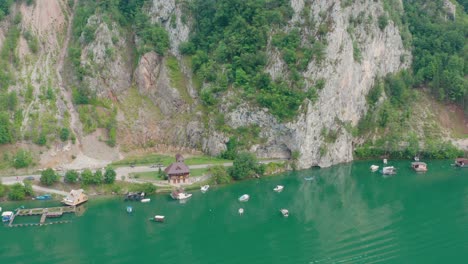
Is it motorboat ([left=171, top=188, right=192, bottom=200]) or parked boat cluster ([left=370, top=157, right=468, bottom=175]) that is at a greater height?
parked boat cluster ([left=370, top=157, right=468, bottom=175])

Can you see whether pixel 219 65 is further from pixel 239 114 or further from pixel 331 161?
pixel 331 161

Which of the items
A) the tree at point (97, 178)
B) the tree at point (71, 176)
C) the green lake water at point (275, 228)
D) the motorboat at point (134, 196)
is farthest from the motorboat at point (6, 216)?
the motorboat at point (134, 196)

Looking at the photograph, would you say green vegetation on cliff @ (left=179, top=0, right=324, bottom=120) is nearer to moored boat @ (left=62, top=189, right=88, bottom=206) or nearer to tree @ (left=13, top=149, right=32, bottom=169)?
moored boat @ (left=62, top=189, right=88, bottom=206)

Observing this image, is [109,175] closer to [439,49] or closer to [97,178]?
[97,178]

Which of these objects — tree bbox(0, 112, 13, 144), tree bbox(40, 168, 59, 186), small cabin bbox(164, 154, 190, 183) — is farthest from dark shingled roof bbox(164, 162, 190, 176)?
tree bbox(0, 112, 13, 144)

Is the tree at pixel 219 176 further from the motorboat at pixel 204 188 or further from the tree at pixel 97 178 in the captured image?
the tree at pixel 97 178

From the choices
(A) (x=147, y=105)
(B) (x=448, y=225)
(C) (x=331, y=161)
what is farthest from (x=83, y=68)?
(B) (x=448, y=225)
